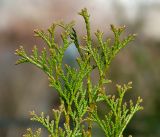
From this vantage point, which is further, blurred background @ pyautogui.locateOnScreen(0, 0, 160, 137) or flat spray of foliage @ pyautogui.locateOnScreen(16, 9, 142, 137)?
blurred background @ pyautogui.locateOnScreen(0, 0, 160, 137)

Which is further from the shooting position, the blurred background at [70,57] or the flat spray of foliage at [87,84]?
the blurred background at [70,57]

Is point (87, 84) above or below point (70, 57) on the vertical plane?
below

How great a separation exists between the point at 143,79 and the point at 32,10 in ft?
15.1

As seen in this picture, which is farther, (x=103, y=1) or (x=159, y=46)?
(x=103, y=1)

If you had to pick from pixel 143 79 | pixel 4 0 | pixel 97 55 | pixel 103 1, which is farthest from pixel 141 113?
pixel 4 0

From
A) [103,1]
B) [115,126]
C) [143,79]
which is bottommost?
[115,126]

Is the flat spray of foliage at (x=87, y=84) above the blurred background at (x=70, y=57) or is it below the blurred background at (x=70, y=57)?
below

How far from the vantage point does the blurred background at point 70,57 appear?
2994mm

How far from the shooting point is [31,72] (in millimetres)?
5746

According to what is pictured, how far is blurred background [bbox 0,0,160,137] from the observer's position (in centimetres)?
299

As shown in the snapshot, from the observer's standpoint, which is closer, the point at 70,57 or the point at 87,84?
the point at 87,84

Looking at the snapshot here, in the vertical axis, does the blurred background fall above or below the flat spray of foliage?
above

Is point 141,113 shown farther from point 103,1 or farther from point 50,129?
point 103,1

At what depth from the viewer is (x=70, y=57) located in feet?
13.4
